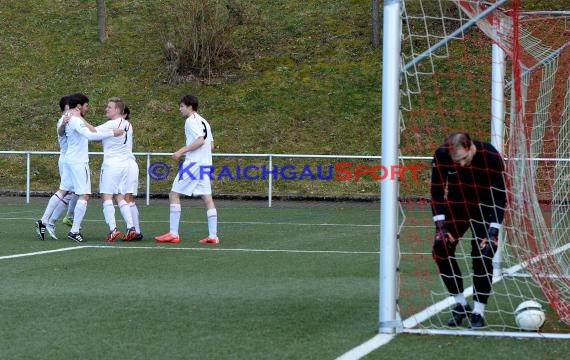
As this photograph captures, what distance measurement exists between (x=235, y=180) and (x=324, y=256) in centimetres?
1479

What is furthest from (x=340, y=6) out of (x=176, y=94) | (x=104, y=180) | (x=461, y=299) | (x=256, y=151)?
(x=461, y=299)

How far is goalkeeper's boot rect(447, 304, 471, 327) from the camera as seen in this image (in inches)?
281

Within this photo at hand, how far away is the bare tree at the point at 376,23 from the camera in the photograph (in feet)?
102

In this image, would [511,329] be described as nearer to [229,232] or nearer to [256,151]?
[229,232]

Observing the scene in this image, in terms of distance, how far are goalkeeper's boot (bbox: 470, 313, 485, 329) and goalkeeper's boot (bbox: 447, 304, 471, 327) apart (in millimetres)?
97

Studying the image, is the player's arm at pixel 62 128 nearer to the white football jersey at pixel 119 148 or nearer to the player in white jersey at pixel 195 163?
the white football jersey at pixel 119 148

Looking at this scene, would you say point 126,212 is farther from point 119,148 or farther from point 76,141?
point 76,141

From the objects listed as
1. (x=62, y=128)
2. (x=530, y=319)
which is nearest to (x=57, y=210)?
(x=62, y=128)

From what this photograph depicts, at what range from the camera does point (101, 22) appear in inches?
1366

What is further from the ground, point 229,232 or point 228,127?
point 228,127

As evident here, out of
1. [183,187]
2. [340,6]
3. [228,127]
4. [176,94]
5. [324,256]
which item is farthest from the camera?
[340,6]

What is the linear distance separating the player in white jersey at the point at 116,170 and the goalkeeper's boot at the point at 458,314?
6.91m

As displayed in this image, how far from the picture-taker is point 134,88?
31.6m

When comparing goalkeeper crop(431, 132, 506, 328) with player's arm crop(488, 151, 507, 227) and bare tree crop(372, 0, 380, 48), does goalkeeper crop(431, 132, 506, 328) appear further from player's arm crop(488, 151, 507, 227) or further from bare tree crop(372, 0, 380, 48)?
bare tree crop(372, 0, 380, 48)
